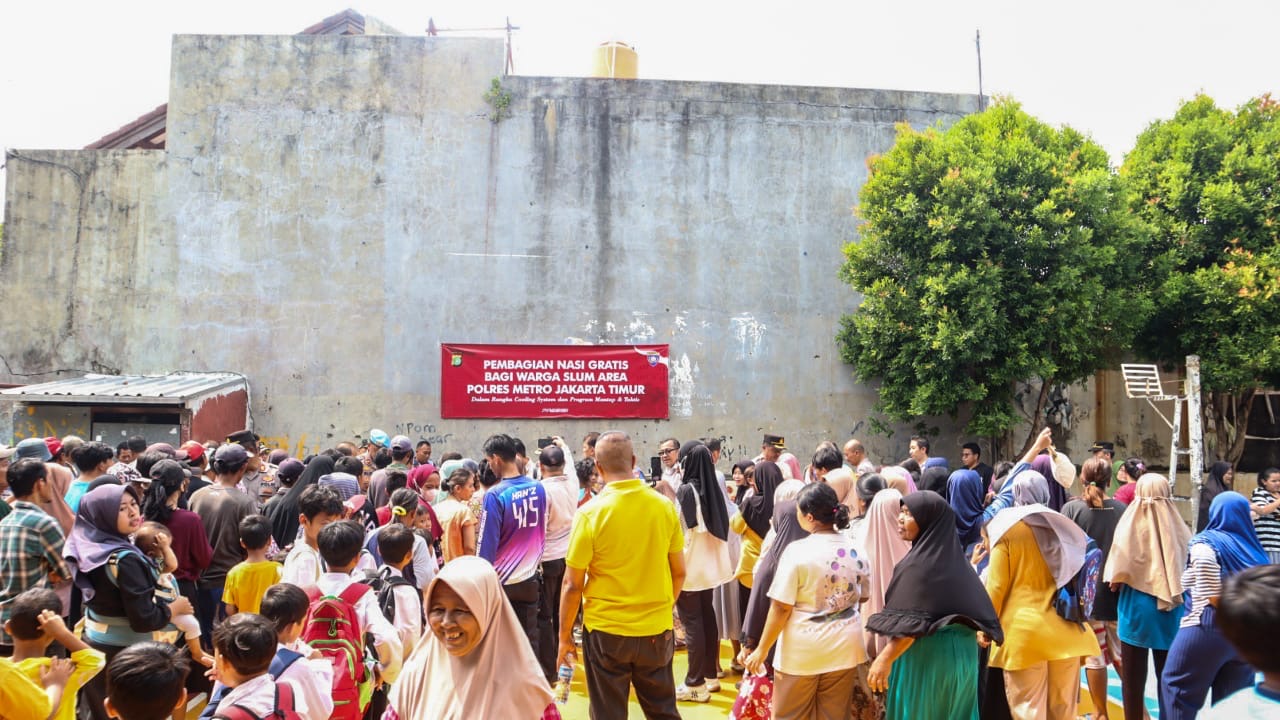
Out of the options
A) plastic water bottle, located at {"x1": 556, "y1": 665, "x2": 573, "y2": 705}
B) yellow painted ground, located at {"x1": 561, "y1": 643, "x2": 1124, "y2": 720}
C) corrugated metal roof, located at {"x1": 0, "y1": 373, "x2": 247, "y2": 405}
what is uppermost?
corrugated metal roof, located at {"x1": 0, "y1": 373, "x2": 247, "y2": 405}

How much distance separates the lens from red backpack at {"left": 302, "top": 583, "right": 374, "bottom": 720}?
366cm

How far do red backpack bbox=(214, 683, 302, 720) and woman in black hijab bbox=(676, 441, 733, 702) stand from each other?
3.98 metres

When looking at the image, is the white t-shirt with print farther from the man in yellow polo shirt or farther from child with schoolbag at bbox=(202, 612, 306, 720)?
child with schoolbag at bbox=(202, 612, 306, 720)

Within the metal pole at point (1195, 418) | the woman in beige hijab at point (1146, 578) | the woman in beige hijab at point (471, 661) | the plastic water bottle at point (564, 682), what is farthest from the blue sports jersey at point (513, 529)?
the metal pole at point (1195, 418)

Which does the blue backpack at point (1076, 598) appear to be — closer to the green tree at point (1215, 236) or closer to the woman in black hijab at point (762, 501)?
the woman in black hijab at point (762, 501)

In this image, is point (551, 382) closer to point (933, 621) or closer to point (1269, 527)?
point (1269, 527)

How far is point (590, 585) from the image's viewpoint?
4.67 metres

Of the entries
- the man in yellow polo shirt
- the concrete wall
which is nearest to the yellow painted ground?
the man in yellow polo shirt

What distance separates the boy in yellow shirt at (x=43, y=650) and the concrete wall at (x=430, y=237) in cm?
1221

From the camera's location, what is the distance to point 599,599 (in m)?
4.62

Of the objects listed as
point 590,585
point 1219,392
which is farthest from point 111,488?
point 1219,392

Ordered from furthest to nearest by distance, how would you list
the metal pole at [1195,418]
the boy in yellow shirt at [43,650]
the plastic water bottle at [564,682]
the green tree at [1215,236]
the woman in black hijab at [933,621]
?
the green tree at [1215,236], the metal pole at [1195,418], the plastic water bottle at [564,682], the woman in black hijab at [933,621], the boy in yellow shirt at [43,650]

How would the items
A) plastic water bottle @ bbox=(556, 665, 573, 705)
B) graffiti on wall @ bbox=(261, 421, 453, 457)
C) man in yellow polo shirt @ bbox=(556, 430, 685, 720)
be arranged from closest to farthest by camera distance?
man in yellow polo shirt @ bbox=(556, 430, 685, 720)
plastic water bottle @ bbox=(556, 665, 573, 705)
graffiti on wall @ bbox=(261, 421, 453, 457)

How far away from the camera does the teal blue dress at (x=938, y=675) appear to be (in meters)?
4.29
